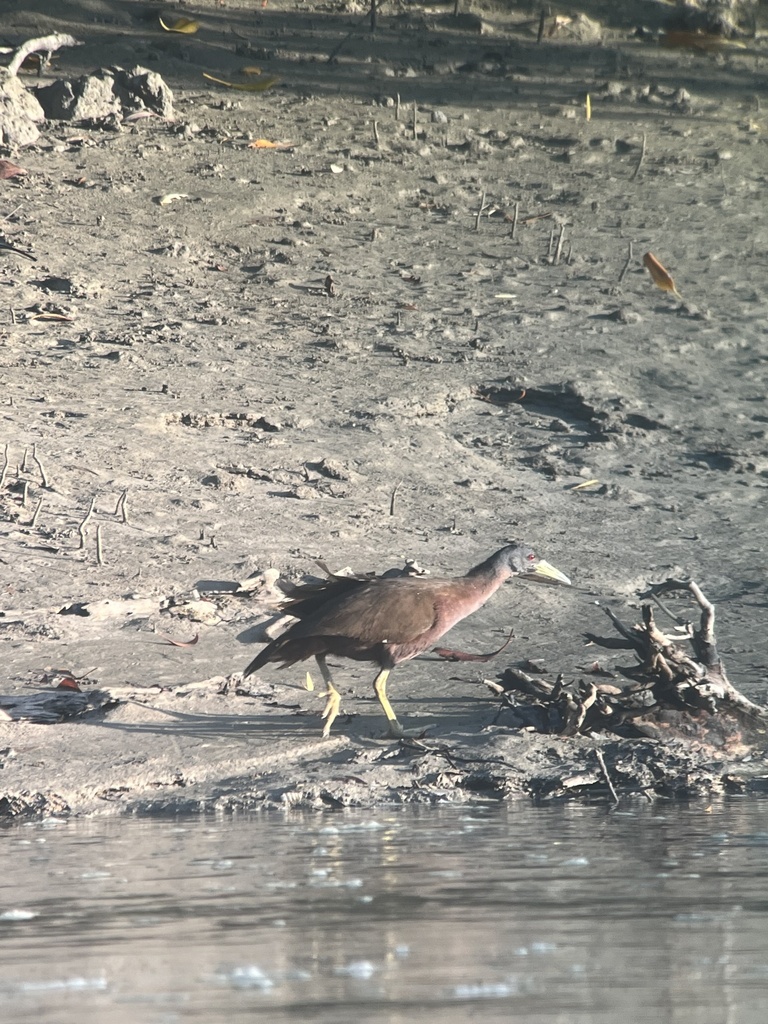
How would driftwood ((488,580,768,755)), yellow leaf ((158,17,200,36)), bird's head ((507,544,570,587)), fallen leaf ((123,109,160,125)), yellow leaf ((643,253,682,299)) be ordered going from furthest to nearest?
yellow leaf ((158,17,200,36)), fallen leaf ((123,109,160,125)), yellow leaf ((643,253,682,299)), bird's head ((507,544,570,587)), driftwood ((488,580,768,755))

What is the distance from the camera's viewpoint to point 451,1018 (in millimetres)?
3408

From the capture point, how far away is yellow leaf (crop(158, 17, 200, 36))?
22234mm

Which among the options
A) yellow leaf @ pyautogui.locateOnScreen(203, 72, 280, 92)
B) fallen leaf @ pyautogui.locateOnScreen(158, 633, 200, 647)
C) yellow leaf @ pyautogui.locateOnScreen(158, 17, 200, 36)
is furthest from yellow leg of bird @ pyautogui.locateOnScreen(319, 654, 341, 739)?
yellow leaf @ pyautogui.locateOnScreen(158, 17, 200, 36)

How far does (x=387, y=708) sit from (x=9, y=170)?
12147 millimetres

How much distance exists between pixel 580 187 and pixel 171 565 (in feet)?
36.1

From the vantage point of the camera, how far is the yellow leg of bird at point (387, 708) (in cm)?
755

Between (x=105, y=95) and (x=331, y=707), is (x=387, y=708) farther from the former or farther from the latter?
(x=105, y=95)

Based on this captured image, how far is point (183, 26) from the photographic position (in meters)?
22.3

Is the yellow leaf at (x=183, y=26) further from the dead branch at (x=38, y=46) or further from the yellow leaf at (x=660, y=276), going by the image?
the yellow leaf at (x=660, y=276)

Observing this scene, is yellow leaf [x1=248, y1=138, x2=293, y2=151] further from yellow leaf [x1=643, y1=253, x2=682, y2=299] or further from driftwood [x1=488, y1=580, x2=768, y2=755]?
driftwood [x1=488, y1=580, x2=768, y2=755]

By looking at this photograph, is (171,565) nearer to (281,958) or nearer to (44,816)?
(44,816)

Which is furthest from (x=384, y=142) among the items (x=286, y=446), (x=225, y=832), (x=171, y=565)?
(x=225, y=832)

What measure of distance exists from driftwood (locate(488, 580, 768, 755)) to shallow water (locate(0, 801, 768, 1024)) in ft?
2.89

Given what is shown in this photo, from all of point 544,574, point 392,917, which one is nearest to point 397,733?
point 544,574
